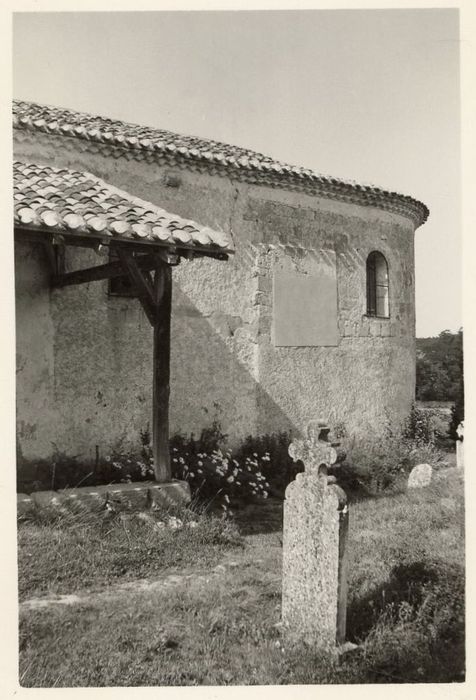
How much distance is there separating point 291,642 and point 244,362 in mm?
6071

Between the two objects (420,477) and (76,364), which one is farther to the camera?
(420,477)

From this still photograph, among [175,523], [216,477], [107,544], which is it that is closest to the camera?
[107,544]

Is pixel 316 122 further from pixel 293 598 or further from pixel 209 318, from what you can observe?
pixel 293 598

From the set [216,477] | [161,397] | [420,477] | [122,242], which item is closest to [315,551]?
[161,397]

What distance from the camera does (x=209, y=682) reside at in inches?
155

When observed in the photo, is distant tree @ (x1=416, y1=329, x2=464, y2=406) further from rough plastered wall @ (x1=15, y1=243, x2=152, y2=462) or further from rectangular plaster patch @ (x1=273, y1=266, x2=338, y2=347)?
rough plastered wall @ (x1=15, y1=243, x2=152, y2=462)

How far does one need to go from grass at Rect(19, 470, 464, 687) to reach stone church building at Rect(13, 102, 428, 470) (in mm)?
2556

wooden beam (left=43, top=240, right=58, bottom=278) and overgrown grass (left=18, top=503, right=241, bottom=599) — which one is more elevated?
wooden beam (left=43, top=240, right=58, bottom=278)

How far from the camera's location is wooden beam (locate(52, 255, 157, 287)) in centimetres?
693

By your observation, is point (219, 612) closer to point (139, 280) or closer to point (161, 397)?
point (161, 397)

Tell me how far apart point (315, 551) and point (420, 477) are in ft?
16.5

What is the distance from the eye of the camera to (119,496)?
6.57m

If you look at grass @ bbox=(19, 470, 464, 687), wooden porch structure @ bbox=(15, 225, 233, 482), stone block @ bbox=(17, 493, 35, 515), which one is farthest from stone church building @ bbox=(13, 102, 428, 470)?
grass @ bbox=(19, 470, 464, 687)

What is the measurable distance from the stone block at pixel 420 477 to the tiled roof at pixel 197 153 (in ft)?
16.0
